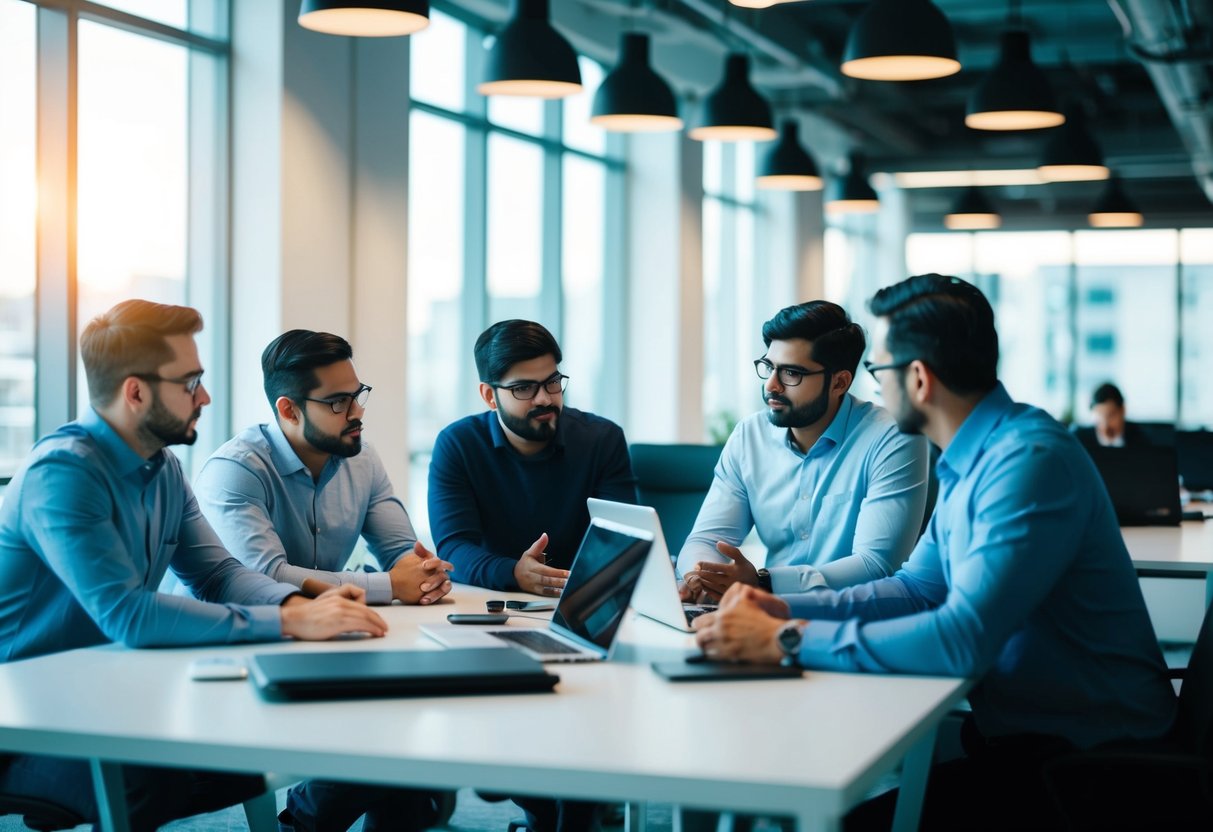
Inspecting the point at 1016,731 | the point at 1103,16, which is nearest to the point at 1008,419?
the point at 1016,731

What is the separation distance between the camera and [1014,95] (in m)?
5.57

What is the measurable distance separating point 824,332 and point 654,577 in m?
1.04

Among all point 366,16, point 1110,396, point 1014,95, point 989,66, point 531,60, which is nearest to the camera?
point 366,16

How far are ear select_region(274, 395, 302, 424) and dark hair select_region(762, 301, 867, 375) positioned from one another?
124 centimetres

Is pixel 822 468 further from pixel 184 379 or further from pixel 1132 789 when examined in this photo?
pixel 184 379

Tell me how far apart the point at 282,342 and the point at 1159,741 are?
2.17 m

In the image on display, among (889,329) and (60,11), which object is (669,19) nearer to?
(60,11)

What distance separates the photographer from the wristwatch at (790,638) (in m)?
2.37

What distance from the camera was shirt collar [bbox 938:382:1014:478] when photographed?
247 centimetres

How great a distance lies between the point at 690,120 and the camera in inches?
398

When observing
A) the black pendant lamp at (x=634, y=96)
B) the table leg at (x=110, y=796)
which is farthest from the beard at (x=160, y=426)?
the black pendant lamp at (x=634, y=96)

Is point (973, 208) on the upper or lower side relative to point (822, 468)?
upper

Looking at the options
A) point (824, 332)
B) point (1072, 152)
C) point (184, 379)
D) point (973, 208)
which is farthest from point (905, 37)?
point (973, 208)

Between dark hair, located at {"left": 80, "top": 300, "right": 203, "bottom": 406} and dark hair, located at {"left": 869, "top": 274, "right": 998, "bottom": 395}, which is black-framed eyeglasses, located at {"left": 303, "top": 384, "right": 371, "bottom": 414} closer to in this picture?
dark hair, located at {"left": 80, "top": 300, "right": 203, "bottom": 406}
